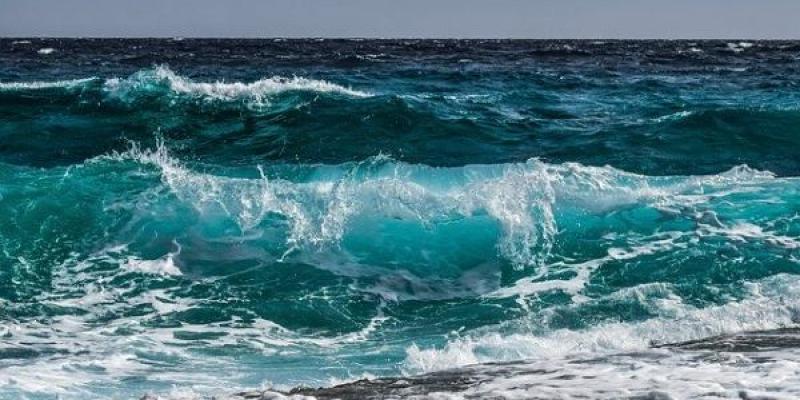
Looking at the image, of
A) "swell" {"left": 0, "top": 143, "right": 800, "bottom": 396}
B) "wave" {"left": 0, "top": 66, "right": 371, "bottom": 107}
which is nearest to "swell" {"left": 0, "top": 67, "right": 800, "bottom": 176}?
"wave" {"left": 0, "top": 66, "right": 371, "bottom": 107}

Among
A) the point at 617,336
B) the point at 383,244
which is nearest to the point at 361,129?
the point at 383,244

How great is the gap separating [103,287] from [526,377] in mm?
4423

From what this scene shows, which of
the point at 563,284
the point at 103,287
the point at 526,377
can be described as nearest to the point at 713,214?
the point at 563,284

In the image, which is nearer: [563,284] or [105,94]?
[563,284]

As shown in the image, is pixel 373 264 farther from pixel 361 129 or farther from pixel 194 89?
pixel 194 89

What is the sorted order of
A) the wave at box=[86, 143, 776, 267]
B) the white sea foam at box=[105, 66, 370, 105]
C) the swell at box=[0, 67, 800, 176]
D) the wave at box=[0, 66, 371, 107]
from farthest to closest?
the white sea foam at box=[105, 66, 370, 105] → the wave at box=[0, 66, 371, 107] → the swell at box=[0, 67, 800, 176] → the wave at box=[86, 143, 776, 267]

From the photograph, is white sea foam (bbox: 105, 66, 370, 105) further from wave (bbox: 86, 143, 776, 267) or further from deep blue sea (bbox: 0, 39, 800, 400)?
wave (bbox: 86, 143, 776, 267)

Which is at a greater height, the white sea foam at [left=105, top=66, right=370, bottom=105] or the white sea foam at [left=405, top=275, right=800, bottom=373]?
the white sea foam at [left=105, top=66, right=370, bottom=105]

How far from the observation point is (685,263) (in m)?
8.35

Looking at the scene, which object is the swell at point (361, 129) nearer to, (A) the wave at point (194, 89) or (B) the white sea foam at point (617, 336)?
(A) the wave at point (194, 89)

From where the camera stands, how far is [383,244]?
364 inches

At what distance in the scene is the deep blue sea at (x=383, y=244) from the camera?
5.79 m

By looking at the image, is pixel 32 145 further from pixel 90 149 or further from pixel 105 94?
pixel 105 94

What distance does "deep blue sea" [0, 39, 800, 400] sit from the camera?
19.0ft
